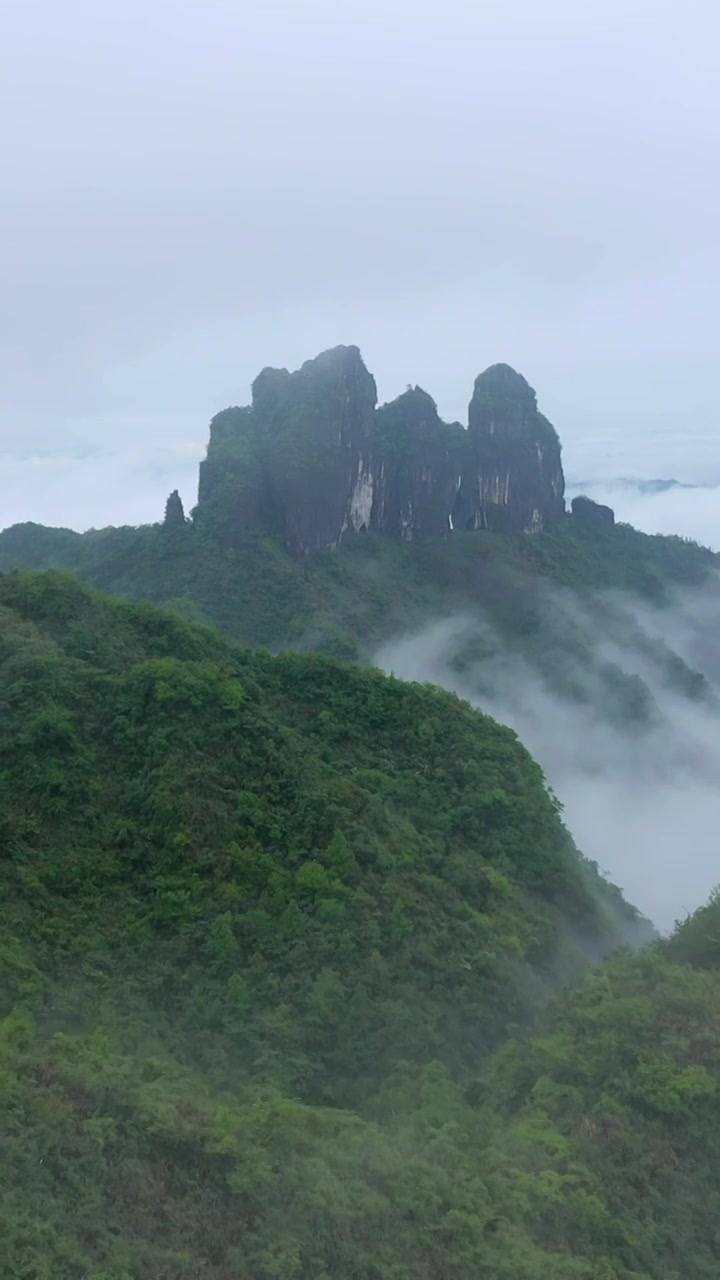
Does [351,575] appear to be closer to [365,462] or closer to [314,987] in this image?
[365,462]

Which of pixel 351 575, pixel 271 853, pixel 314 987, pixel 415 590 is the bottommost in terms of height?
pixel 314 987

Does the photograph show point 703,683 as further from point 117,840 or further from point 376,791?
point 117,840

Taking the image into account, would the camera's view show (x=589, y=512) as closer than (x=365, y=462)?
No

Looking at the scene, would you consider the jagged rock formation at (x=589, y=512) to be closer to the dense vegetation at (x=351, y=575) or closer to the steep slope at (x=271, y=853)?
the dense vegetation at (x=351, y=575)

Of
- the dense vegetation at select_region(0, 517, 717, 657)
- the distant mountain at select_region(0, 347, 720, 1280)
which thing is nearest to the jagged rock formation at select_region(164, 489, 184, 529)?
the dense vegetation at select_region(0, 517, 717, 657)

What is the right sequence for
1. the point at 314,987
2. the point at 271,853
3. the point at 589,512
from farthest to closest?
the point at 589,512 → the point at 271,853 → the point at 314,987

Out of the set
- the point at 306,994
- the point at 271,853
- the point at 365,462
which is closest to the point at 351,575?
the point at 365,462

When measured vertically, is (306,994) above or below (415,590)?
below
